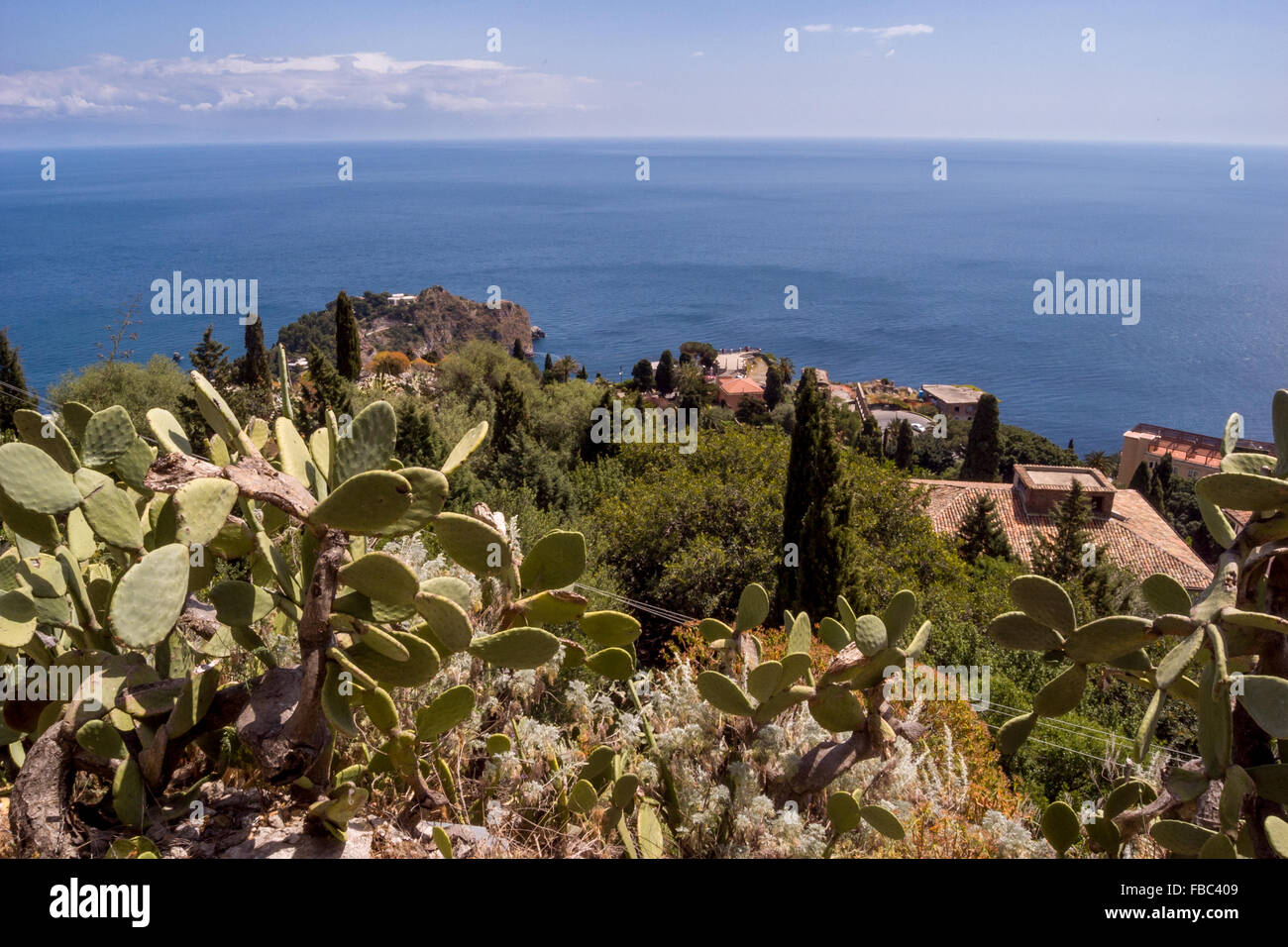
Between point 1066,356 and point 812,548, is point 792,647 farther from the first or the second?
point 1066,356

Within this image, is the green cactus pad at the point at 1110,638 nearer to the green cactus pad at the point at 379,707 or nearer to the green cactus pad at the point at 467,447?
the green cactus pad at the point at 467,447

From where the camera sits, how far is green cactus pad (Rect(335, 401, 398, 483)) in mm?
1831

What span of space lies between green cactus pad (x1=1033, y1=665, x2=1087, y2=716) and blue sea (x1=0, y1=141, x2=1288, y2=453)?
5123cm

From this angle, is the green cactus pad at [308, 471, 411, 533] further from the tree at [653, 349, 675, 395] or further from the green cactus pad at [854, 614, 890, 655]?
the tree at [653, 349, 675, 395]

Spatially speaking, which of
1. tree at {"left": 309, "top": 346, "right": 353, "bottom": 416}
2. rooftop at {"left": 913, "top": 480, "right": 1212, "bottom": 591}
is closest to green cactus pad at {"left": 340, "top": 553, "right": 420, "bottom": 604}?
tree at {"left": 309, "top": 346, "right": 353, "bottom": 416}

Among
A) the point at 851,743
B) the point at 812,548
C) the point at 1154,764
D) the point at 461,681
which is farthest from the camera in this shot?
the point at 812,548

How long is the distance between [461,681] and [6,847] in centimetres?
127

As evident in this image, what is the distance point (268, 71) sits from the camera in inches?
6294

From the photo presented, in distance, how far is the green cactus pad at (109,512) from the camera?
186 cm

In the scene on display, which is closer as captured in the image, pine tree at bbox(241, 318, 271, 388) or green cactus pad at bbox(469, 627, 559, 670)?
green cactus pad at bbox(469, 627, 559, 670)

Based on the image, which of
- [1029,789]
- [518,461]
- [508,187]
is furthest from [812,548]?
[508,187]

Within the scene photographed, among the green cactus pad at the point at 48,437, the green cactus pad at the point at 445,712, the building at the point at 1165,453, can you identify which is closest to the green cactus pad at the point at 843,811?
the green cactus pad at the point at 445,712

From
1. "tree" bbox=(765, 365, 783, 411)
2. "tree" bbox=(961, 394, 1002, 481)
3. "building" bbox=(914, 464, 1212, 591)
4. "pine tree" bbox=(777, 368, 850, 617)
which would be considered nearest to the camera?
"pine tree" bbox=(777, 368, 850, 617)

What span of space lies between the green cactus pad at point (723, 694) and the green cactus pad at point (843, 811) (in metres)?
0.33
